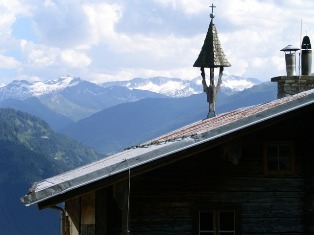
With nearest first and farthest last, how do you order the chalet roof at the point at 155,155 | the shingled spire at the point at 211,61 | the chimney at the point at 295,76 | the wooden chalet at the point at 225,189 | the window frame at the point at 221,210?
the chalet roof at the point at 155,155 → the wooden chalet at the point at 225,189 → the window frame at the point at 221,210 → the chimney at the point at 295,76 → the shingled spire at the point at 211,61

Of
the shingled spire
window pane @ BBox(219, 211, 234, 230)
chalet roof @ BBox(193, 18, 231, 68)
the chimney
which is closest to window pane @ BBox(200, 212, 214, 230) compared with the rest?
window pane @ BBox(219, 211, 234, 230)

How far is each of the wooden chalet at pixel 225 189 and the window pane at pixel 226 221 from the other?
0.6 inches

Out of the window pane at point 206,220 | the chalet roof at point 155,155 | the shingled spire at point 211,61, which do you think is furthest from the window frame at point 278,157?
the shingled spire at point 211,61

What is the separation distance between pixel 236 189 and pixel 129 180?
6.56ft

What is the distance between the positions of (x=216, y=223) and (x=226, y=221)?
0.15 meters

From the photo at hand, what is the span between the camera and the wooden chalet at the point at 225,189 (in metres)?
11.0

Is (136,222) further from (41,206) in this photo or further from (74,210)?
(41,206)

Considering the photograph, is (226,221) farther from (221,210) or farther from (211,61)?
(211,61)

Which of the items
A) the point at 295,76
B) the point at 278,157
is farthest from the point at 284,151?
the point at 295,76

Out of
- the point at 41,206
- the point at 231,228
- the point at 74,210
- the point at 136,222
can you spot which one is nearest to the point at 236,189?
the point at 231,228

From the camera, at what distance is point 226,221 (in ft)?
38.1

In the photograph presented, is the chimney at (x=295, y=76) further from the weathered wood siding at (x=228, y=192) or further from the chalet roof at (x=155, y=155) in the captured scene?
the chalet roof at (x=155, y=155)

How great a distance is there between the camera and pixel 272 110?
10.2m

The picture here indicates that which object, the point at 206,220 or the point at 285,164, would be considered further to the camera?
the point at 285,164
